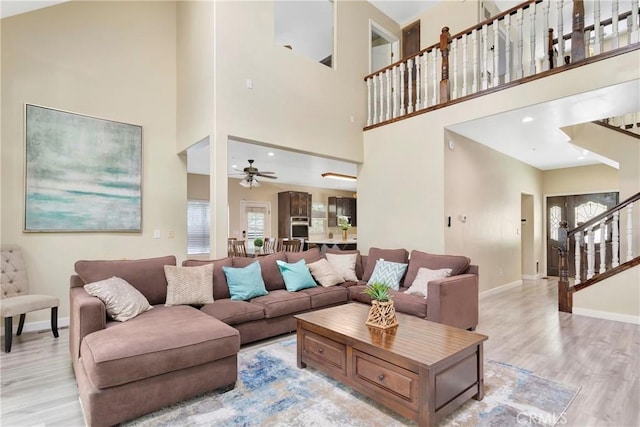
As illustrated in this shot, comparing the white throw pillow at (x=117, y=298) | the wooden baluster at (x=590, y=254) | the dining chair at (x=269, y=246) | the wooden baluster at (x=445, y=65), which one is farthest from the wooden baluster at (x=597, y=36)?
the dining chair at (x=269, y=246)

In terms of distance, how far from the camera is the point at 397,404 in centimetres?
206

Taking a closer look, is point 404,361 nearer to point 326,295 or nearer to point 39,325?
point 326,295

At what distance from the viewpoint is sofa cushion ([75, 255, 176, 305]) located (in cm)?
300

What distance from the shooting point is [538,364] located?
2930mm

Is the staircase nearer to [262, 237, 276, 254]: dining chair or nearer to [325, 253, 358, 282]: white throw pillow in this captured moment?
[325, 253, 358, 282]: white throw pillow

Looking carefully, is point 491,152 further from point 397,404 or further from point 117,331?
point 117,331

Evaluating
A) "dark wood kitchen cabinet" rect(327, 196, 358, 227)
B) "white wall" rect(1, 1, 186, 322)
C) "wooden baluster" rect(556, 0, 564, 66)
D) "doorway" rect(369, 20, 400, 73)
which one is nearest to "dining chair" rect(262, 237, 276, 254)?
"white wall" rect(1, 1, 186, 322)

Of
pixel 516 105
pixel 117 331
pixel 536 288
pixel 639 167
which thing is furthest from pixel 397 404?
pixel 639 167

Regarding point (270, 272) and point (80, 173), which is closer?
point (270, 272)

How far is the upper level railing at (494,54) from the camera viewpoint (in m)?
3.59

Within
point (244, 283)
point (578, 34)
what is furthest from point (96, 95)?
point (578, 34)

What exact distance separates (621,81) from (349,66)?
3.76m

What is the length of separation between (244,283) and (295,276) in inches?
28.0

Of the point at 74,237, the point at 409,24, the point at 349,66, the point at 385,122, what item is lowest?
the point at 74,237
